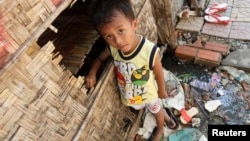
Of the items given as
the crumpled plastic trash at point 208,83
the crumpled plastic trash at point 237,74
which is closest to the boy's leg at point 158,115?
the crumpled plastic trash at point 208,83

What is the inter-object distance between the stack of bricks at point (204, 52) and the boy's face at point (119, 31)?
1.78 meters

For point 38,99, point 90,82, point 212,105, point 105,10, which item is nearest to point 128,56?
point 90,82

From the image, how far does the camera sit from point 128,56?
6.66ft

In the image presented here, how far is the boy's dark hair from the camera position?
1.70 m

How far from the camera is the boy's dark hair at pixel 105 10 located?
1.70 m

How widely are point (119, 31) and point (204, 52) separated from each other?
79.1 inches

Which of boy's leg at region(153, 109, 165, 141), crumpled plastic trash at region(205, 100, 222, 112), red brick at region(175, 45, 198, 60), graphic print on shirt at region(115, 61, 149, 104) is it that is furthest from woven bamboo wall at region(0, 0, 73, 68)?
red brick at region(175, 45, 198, 60)

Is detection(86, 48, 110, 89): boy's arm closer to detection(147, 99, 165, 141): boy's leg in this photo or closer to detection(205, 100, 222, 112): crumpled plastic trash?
detection(147, 99, 165, 141): boy's leg

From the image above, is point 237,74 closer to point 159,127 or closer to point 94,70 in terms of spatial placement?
point 159,127

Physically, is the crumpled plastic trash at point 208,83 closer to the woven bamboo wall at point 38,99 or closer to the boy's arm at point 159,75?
the boy's arm at point 159,75

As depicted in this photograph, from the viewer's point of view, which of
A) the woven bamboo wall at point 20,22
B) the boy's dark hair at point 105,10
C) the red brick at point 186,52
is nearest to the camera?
the woven bamboo wall at point 20,22

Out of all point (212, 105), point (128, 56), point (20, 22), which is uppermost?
point (20, 22)

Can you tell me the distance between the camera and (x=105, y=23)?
170cm

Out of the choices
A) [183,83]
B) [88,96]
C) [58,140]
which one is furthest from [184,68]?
[58,140]
